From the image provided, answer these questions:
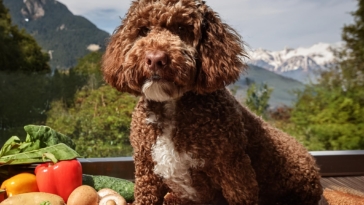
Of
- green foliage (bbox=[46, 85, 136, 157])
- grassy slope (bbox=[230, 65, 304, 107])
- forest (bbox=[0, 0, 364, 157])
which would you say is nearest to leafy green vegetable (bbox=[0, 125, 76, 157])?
forest (bbox=[0, 0, 364, 157])

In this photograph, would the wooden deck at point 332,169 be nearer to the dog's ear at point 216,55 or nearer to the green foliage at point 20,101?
the green foliage at point 20,101

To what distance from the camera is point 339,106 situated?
287cm

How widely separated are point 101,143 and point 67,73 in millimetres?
518

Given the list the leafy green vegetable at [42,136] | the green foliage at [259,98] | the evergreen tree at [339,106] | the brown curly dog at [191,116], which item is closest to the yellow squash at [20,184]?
the leafy green vegetable at [42,136]

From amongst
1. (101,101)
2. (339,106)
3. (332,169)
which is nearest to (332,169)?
(332,169)

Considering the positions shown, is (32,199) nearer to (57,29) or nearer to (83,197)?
(83,197)

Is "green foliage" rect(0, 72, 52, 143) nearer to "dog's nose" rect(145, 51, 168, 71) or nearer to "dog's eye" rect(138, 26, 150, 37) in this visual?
"dog's eye" rect(138, 26, 150, 37)

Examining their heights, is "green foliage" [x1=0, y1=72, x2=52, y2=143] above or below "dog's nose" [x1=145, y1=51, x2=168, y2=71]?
below

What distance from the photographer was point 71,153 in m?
1.82

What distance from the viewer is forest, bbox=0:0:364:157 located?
2.63 meters

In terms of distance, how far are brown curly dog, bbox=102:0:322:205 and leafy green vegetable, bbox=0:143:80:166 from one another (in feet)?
1.42

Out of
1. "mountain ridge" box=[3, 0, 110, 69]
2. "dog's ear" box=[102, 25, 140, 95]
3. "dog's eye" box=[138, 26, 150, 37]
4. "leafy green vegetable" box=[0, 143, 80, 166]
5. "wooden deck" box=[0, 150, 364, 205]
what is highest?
"mountain ridge" box=[3, 0, 110, 69]

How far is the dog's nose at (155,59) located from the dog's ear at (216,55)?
0.53ft

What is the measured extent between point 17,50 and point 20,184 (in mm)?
1169
